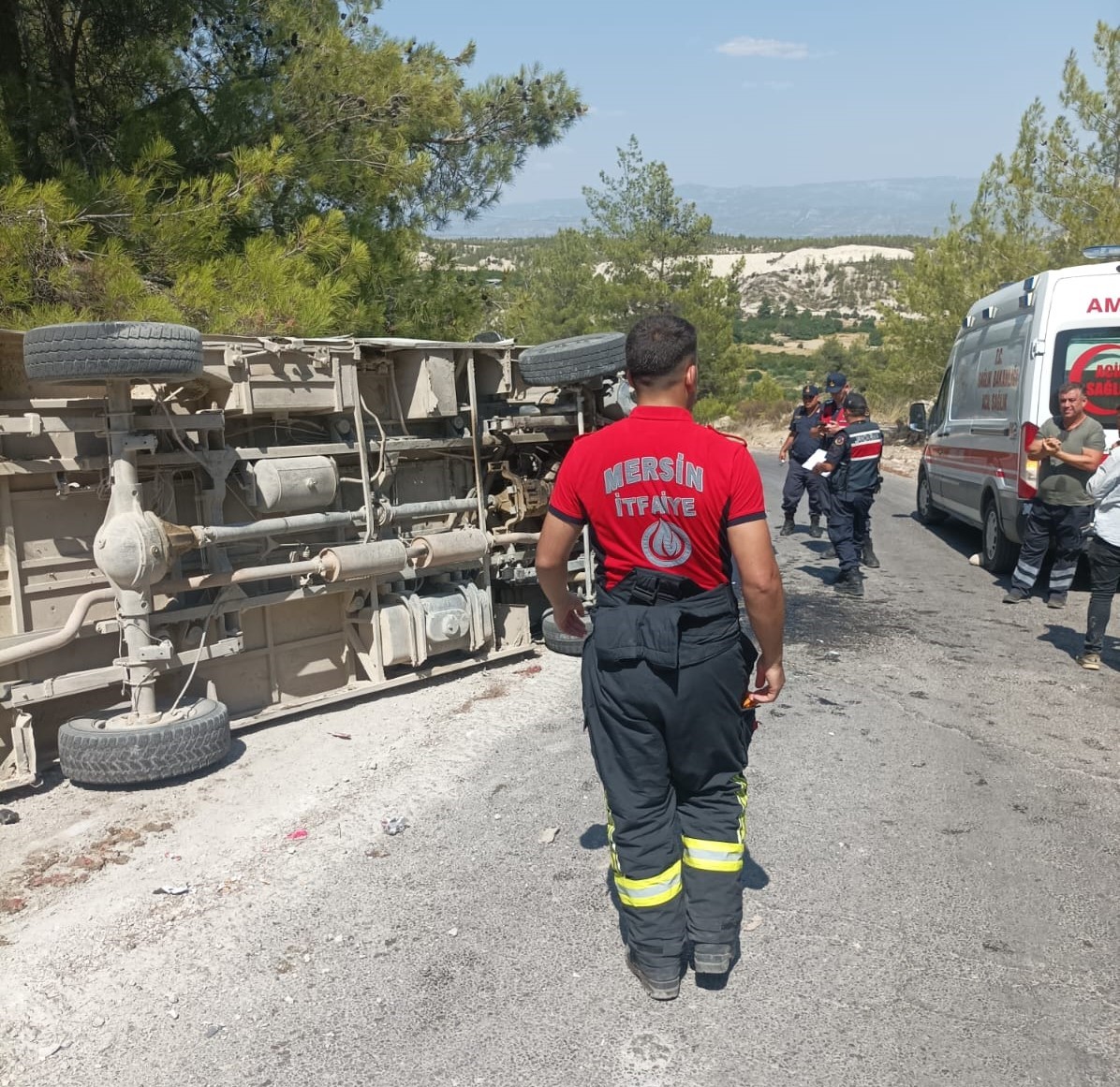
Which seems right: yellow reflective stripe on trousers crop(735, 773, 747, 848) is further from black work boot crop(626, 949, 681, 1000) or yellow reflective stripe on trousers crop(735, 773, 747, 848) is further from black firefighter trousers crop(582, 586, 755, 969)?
black work boot crop(626, 949, 681, 1000)

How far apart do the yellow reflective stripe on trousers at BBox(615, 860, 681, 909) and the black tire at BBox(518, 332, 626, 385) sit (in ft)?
13.1

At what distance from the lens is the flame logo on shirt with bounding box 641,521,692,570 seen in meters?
3.11

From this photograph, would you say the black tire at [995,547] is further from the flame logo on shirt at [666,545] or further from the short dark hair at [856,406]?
the flame logo on shirt at [666,545]

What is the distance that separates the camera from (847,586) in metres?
9.01

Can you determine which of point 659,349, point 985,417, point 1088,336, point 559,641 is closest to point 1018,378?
point 1088,336

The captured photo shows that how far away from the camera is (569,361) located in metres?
6.64

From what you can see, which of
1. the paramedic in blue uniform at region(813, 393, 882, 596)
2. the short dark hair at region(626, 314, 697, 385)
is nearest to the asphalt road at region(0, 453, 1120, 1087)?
the short dark hair at region(626, 314, 697, 385)

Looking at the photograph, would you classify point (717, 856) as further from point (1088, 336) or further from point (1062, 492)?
point (1088, 336)

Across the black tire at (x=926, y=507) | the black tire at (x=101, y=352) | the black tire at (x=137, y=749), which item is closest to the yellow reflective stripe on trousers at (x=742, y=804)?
the black tire at (x=137, y=749)

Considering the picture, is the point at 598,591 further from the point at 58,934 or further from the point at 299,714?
the point at 299,714

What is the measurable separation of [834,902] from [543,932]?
1.04 metres

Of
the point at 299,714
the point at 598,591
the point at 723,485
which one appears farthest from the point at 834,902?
the point at 299,714

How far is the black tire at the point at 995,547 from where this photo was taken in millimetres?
9539

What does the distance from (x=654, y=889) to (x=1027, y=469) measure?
6.62 metres
